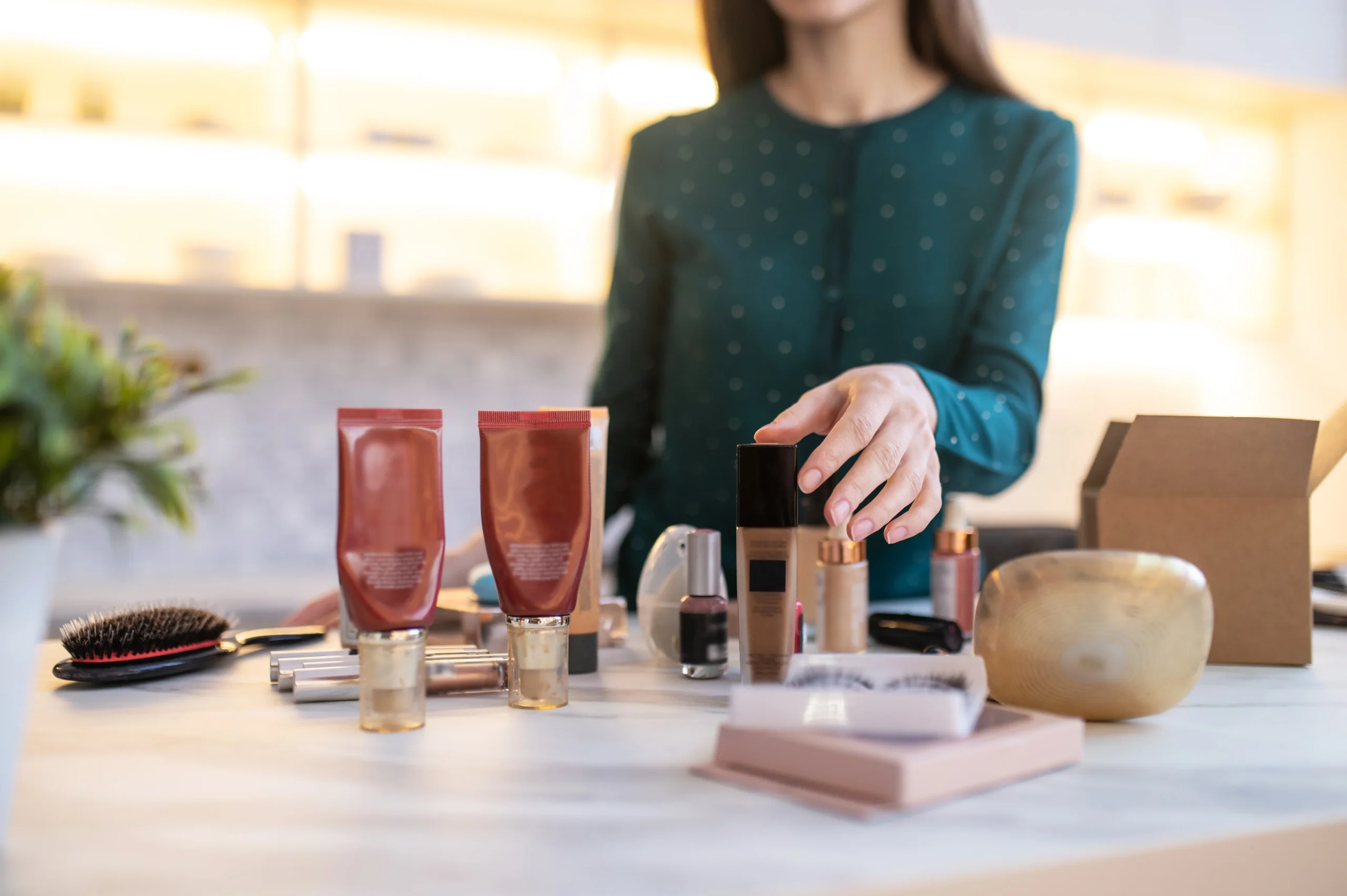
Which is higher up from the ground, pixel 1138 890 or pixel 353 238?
pixel 353 238

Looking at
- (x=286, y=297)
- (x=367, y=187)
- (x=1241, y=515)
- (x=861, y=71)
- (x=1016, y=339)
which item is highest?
(x=367, y=187)

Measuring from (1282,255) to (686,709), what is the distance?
10.3ft

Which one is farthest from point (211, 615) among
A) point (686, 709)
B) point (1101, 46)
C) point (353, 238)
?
point (1101, 46)

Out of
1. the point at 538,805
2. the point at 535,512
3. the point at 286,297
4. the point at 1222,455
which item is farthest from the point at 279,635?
the point at 286,297

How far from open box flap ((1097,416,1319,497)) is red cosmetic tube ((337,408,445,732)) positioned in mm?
525

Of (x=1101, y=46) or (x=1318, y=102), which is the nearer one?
(x=1101, y=46)

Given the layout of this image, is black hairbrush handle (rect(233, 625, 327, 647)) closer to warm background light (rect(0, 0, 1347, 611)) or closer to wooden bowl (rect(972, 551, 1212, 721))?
wooden bowl (rect(972, 551, 1212, 721))

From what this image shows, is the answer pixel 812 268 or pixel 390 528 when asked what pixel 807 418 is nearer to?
pixel 390 528

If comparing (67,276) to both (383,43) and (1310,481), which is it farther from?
(1310,481)

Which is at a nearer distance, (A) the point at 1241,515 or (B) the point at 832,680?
(B) the point at 832,680

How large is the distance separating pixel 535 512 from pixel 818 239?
2.71ft

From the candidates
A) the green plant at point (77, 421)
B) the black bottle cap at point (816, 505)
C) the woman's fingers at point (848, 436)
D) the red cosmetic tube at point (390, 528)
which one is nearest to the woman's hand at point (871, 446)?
the woman's fingers at point (848, 436)

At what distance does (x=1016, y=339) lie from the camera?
115 cm

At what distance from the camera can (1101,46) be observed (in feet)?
8.86
